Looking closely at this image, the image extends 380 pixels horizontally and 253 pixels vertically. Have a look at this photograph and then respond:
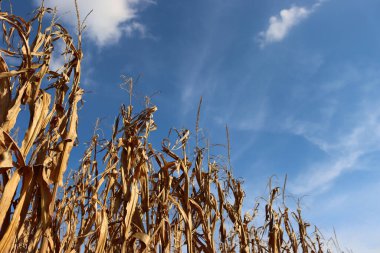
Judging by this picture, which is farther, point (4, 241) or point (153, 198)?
point (153, 198)

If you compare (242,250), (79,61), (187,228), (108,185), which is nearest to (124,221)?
(187,228)

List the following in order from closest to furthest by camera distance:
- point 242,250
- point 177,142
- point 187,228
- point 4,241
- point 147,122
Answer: point 4,241 → point 187,228 → point 147,122 → point 177,142 → point 242,250

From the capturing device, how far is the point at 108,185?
6.66 ft

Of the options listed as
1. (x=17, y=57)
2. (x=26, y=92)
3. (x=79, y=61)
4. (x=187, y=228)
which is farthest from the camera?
(x=187, y=228)

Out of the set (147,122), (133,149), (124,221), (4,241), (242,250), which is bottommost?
(4,241)

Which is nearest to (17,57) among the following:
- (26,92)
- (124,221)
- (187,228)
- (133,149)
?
(26,92)

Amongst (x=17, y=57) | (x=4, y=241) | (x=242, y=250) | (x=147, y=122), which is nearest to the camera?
(x=4, y=241)

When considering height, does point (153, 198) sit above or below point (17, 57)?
below

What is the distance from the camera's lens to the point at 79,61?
168cm

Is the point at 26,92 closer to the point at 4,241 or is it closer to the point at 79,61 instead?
the point at 79,61

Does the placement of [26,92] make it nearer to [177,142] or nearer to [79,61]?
[79,61]

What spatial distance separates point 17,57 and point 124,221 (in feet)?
2.81

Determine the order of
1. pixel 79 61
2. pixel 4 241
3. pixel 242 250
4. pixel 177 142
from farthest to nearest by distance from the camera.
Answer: pixel 242 250 → pixel 177 142 → pixel 79 61 → pixel 4 241

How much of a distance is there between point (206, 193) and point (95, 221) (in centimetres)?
83
